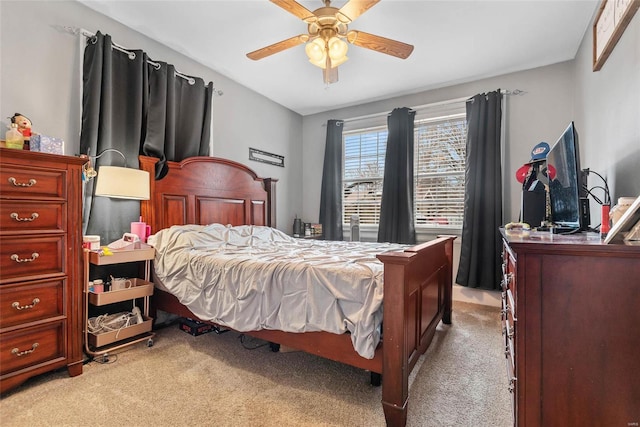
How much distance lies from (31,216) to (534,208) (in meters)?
3.50

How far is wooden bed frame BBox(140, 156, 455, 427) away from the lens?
1.44 meters

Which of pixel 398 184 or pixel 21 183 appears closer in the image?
pixel 21 183

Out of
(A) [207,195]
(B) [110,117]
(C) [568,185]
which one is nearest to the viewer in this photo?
(C) [568,185]

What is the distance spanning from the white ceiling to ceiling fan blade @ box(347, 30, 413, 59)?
0.42 m

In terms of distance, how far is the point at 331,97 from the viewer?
4.27 metres

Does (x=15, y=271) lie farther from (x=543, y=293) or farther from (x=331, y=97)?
(x=331, y=97)

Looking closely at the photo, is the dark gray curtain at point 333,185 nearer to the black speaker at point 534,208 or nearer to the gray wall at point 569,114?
the gray wall at point 569,114

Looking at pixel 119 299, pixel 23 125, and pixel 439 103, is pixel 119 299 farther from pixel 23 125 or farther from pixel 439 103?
pixel 439 103

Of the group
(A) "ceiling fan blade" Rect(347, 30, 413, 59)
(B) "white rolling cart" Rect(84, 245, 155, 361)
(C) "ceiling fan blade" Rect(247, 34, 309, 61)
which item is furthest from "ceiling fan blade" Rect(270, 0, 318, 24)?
(B) "white rolling cart" Rect(84, 245, 155, 361)

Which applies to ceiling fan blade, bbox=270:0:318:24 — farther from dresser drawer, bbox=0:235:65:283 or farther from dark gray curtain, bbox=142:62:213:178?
dresser drawer, bbox=0:235:65:283

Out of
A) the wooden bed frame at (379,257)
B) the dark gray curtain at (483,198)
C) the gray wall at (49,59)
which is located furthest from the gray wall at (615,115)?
the gray wall at (49,59)

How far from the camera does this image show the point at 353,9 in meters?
1.94

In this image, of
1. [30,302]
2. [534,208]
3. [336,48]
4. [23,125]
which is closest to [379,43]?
[336,48]

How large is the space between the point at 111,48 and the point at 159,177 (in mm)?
1079
